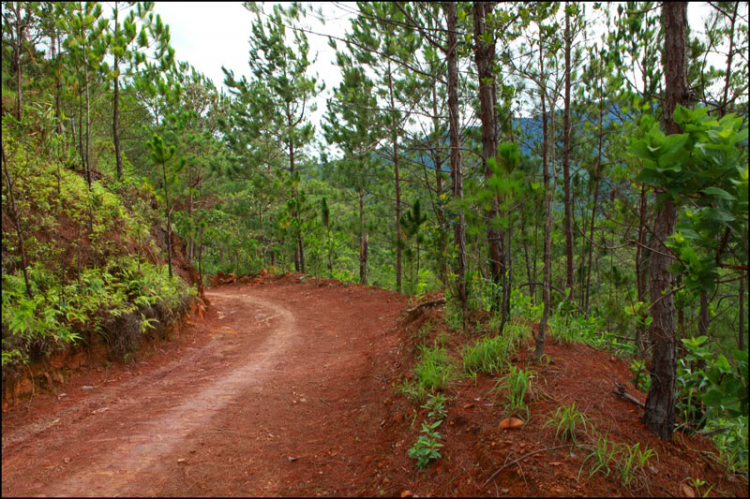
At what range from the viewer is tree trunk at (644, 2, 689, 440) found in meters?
2.56

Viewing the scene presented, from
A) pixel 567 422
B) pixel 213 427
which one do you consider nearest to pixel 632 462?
pixel 567 422

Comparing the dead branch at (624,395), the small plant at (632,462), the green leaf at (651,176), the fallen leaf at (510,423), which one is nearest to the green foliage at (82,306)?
the fallen leaf at (510,423)

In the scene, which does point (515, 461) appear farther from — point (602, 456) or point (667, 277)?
point (667, 277)

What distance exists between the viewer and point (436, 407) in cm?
342

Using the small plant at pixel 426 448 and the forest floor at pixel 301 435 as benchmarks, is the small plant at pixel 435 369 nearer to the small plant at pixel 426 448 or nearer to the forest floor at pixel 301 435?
the forest floor at pixel 301 435

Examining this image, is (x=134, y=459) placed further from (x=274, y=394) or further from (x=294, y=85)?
(x=294, y=85)

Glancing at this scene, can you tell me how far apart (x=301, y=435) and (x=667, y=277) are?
3163 millimetres

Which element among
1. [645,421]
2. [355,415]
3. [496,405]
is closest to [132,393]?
[355,415]

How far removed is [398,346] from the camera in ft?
20.1

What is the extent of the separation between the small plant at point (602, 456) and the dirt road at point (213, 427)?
1.46 metres

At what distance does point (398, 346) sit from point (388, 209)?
9.33 meters

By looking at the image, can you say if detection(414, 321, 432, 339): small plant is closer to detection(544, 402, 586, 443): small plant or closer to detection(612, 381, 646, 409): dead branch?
detection(612, 381, 646, 409): dead branch

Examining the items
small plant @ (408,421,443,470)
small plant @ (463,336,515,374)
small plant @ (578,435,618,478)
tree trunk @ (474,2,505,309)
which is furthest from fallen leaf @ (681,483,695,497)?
tree trunk @ (474,2,505,309)

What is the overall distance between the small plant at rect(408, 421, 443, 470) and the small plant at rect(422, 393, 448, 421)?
25 cm
